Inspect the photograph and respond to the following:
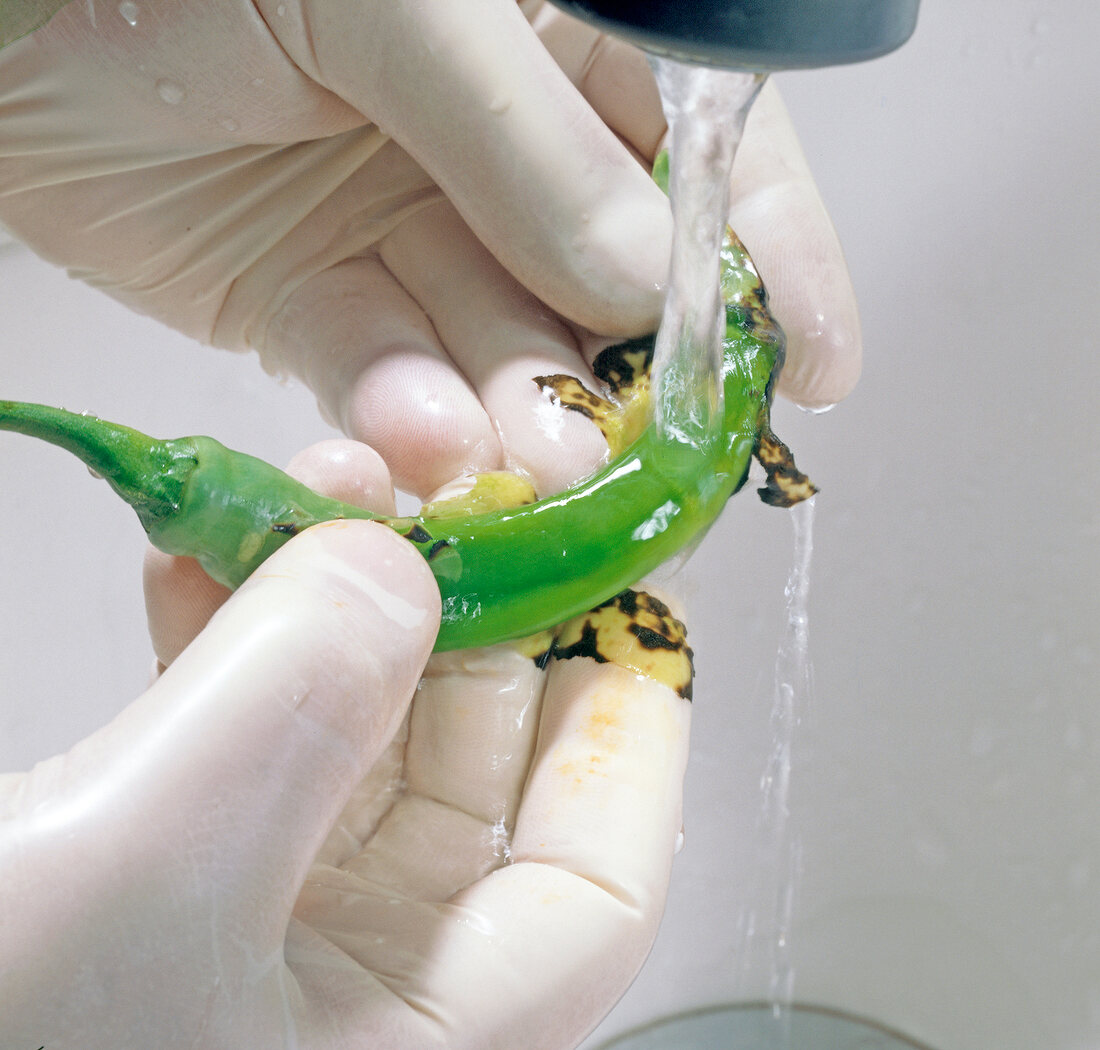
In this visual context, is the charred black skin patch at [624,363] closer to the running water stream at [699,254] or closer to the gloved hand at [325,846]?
the running water stream at [699,254]

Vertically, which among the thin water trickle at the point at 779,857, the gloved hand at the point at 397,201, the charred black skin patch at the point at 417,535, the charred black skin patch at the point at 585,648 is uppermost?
the gloved hand at the point at 397,201

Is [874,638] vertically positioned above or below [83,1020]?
above

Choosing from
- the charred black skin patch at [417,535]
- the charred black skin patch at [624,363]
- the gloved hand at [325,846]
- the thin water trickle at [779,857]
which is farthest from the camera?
the thin water trickle at [779,857]

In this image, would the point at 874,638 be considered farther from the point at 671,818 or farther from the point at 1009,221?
the point at 671,818

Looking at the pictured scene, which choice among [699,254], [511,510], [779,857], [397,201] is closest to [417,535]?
[511,510]

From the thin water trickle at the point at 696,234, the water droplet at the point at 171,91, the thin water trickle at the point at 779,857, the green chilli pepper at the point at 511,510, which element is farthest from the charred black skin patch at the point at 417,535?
the thin water trickle at the point at 779,857

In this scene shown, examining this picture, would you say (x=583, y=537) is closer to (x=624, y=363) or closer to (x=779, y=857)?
(x=624, y=363)

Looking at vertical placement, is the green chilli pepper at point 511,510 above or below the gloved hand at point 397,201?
below

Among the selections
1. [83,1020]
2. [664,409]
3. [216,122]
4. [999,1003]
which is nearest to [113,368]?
[216,122]
